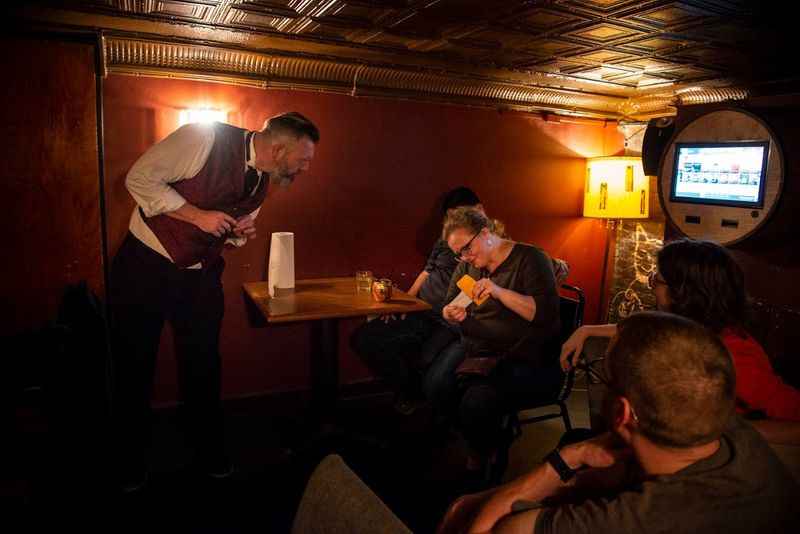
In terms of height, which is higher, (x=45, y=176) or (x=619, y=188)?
(x=619, y=188)

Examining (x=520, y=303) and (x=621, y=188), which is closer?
(x=520, y=303)

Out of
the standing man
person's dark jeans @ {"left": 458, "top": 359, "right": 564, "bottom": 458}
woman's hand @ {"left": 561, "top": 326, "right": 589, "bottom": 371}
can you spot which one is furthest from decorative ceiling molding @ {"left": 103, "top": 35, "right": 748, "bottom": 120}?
woman's hand @ {"left": 561, "top": 326, "right": 589, "bottom": 371}

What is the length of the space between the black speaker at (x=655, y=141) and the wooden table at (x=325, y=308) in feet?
8.04

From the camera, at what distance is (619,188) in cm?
516

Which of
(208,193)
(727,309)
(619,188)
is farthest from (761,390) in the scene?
(619,188)

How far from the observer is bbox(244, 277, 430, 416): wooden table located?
10.4ft

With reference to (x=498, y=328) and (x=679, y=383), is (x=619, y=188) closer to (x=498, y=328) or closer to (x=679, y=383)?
(x=498, y=328)

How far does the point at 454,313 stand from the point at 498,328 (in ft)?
0.94

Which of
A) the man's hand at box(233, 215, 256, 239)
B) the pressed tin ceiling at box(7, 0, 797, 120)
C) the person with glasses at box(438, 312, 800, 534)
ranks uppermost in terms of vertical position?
the pressed tin ceiling at box(7, 0, 797, 120)

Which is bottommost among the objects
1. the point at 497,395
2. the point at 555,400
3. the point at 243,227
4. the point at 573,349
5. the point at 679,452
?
the point at 555,400

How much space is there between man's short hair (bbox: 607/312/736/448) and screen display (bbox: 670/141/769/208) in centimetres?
284

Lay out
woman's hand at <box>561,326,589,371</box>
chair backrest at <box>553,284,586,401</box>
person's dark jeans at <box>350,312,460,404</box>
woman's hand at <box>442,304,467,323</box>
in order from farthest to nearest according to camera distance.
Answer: person's dark jeans at <box>350,312,460,404</box>, woman's hand at <box>442,304,467,323</box>, chair backrest at <box>553,284,586,401</box>, woman's hand at <box>561,326,589,371</box>

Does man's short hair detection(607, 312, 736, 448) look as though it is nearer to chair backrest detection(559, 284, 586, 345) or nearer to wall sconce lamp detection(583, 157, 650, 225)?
chair backrest detection(559, 284, 586, 345)

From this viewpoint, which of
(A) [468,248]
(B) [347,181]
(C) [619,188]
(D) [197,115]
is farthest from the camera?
(C) [619,188]
